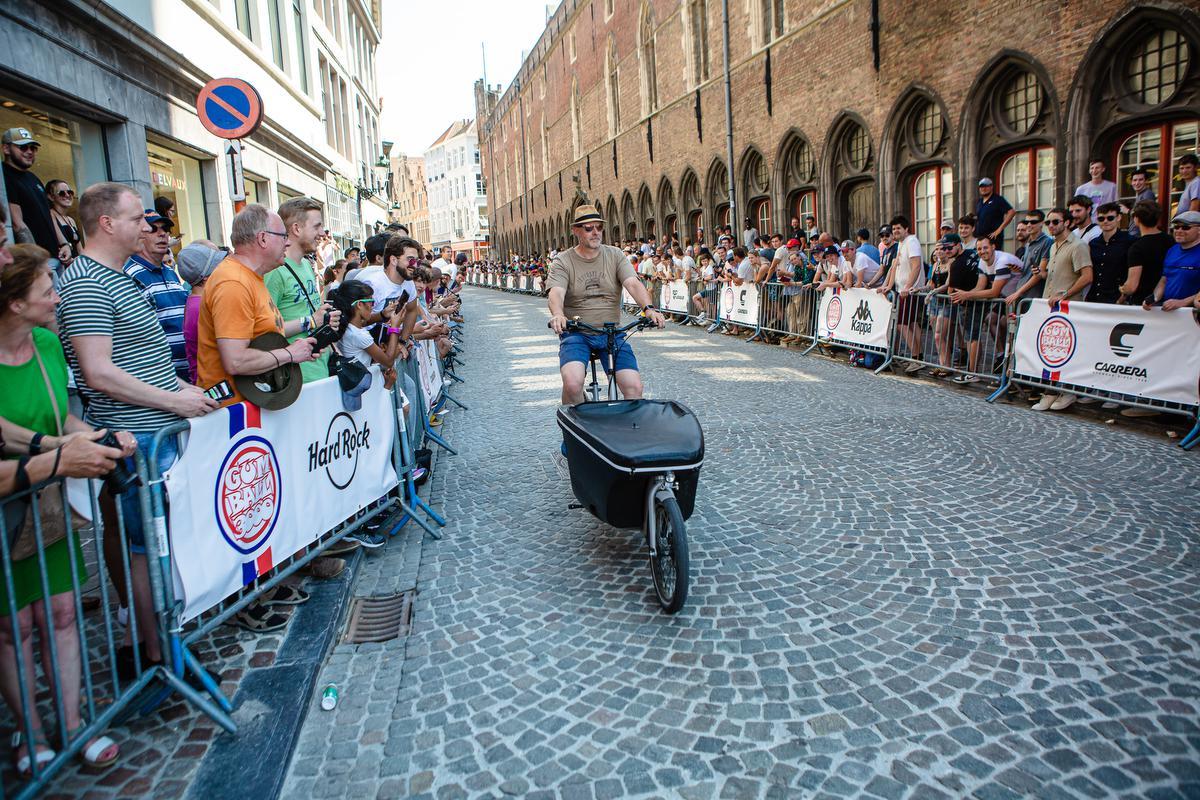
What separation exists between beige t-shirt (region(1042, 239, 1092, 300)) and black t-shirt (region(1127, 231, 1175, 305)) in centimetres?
47

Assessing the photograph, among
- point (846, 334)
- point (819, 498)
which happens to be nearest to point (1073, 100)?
point (846, 334)

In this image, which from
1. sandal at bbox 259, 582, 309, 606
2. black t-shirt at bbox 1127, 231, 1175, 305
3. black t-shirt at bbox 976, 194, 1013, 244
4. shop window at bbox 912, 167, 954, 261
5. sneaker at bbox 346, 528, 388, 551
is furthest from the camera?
shop window at bbox 912, 167, 954, 261

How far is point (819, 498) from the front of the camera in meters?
5.39

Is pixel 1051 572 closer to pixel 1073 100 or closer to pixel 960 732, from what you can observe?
pixel 960 732

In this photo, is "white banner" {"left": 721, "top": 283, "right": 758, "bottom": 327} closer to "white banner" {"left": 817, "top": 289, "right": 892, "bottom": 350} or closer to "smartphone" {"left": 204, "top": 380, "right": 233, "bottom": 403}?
"white banner" {"left": 817, "top": 289, "right": 892, "bottom": 350}

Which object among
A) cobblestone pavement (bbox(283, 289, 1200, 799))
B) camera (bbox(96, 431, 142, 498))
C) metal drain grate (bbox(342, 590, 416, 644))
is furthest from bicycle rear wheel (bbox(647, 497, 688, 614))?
camera (bbox(96, 431, 142, 498))

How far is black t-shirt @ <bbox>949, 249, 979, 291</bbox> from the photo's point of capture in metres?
9.58

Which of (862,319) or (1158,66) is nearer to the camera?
(1158,66)

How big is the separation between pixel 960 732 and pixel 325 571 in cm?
321

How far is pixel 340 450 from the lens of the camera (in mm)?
4367

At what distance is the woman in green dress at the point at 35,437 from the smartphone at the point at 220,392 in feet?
1.99

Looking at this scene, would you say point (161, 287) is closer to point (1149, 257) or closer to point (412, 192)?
point (1149, 257)

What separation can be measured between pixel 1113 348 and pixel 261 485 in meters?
7.33

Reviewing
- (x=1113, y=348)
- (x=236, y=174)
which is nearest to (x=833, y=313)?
(x=1113, y=348)
